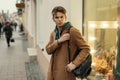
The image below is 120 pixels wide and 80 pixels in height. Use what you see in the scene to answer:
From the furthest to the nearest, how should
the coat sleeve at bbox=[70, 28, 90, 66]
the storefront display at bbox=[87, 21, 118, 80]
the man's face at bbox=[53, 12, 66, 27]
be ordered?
the storefront display at bbox=[87, 21, 118, 80], the man's face at bbox=[53, 12, 66, 27], the coat sleeve at bbox=[70, 28, 90, 66]

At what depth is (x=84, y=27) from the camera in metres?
5.86

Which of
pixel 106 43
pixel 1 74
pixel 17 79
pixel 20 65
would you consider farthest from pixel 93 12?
pixel 20 65

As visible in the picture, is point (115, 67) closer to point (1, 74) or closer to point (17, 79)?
point (17, 79)

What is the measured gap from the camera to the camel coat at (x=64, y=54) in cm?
418

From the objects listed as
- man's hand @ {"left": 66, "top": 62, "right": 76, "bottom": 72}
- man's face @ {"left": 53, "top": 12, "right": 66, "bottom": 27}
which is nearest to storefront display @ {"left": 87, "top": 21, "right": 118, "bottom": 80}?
man's hand @ {"left": 66, "top": 62, "right": 76, "bottom": 72}

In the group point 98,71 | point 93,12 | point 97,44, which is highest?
point 93,12

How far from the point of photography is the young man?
4188 millimetres

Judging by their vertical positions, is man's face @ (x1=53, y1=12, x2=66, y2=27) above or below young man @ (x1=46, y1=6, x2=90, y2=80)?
above

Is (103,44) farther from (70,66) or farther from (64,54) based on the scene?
(70,66)

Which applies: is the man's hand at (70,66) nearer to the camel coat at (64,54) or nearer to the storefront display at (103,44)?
the camel coat at (64,54)

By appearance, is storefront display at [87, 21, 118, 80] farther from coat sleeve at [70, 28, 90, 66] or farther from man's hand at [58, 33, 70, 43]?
man's hand at [58, 33, 70, 43]

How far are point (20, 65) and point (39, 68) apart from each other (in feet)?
4.38

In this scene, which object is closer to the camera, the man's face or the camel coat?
the camel coat

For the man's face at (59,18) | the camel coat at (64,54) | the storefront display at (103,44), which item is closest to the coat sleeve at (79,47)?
the camel coat at (64,54)
